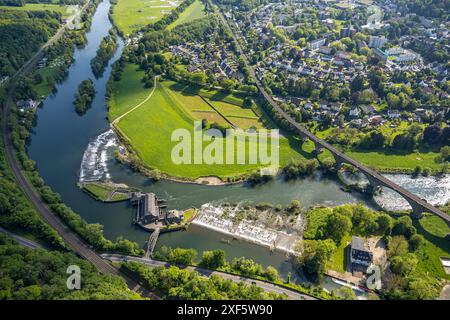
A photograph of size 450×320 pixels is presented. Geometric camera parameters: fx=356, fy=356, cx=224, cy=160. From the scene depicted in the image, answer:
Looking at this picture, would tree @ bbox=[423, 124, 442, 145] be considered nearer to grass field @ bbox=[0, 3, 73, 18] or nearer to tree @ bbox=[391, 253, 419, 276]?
tree @ bbox=[391, 253, 419, 276]

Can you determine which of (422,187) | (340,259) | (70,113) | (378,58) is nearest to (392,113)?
(422,187)

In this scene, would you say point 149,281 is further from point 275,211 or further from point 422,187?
point 422,187

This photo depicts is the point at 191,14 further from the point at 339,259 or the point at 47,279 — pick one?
the point at 47,279

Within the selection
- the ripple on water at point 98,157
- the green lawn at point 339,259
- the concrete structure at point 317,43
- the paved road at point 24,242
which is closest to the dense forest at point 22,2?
the concrete structure at point 317,43

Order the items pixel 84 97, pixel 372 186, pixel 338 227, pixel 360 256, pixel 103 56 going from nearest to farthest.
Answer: pixel 360 256 < pixel 338 227 < pixel 372 186 < pixel 84 97 < pixel 103 56

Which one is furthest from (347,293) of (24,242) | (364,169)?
(24,242)

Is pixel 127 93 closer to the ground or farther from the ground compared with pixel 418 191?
farther from the ground
